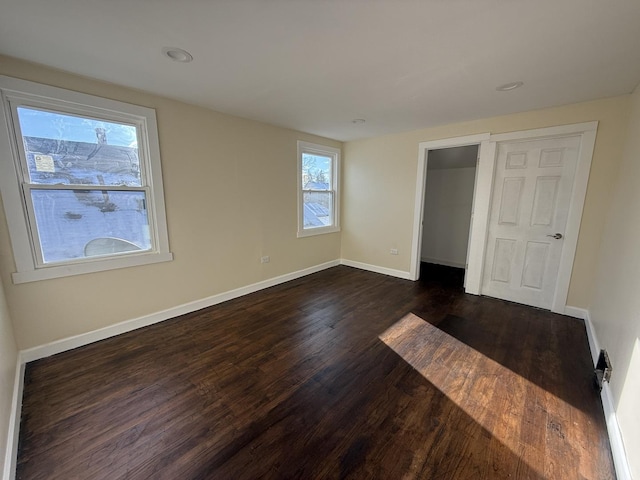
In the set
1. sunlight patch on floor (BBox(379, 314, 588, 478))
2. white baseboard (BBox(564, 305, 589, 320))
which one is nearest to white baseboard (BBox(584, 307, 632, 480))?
sunlight patch on floor (BBox(379, 314, 588, 478))

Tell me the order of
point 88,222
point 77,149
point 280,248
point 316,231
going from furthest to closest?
point 316,231
point 280,248
point 88,222
point 77,149

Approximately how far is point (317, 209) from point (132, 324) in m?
3.17

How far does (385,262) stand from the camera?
472 centimetres

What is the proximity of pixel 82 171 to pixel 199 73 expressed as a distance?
4.52ft

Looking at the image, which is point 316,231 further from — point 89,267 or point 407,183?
point 89,267

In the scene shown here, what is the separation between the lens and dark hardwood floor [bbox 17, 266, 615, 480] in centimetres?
140

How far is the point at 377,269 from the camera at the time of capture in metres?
4.84

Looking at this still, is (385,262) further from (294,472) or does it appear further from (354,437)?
(294,472)

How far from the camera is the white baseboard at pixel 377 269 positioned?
14.7 feet

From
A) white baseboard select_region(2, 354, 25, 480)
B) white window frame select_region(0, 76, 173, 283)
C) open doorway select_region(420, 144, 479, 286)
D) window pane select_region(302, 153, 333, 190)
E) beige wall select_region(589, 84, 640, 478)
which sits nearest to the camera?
white baseboard select_region(2, 354, 25, 480)

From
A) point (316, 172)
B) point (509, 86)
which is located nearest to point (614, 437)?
point (509, 86)

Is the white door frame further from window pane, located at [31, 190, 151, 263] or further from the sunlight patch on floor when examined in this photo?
window pane, located at [31, 190, 151, 263]

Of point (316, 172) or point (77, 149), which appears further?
point (316, 172)

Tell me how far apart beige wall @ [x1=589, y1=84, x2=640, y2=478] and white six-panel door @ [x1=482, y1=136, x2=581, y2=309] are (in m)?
0.44
